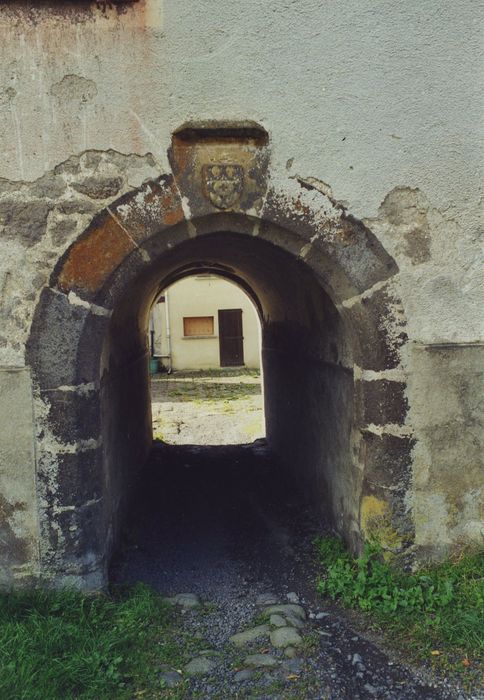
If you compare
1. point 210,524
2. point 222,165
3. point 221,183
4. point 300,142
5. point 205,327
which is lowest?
point 210,524

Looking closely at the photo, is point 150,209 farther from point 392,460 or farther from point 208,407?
point 208,407

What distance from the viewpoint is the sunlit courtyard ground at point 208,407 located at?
930cm

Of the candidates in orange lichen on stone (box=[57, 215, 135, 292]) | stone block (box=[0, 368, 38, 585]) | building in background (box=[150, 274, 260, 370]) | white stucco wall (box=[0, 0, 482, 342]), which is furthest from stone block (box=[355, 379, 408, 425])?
building in background (box=[150, 274, 260, 370])

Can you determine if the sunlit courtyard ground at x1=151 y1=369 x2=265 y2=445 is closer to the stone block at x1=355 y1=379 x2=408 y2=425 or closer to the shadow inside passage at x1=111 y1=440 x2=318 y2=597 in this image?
the shadow inside passage at x1=111 y1=440 x2=318 y2=597

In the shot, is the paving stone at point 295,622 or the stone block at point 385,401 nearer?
the paving stone at point 295,622

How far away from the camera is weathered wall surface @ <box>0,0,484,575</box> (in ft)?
11.2

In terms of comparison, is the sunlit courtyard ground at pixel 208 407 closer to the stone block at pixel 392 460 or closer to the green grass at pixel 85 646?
the stone block at pixel 392 460

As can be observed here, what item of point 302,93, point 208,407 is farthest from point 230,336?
point 302,93

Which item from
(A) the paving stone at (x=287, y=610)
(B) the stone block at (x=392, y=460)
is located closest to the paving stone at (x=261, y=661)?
(A) the paving stone at (x=287, y=610)

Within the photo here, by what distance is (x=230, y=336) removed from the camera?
63.2 ft

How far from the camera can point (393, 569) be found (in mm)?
3693

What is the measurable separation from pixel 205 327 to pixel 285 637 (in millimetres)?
16208

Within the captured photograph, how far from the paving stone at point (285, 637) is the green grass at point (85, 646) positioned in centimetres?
48

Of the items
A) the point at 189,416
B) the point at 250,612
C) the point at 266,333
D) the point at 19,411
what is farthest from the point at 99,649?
the point at 189,416
